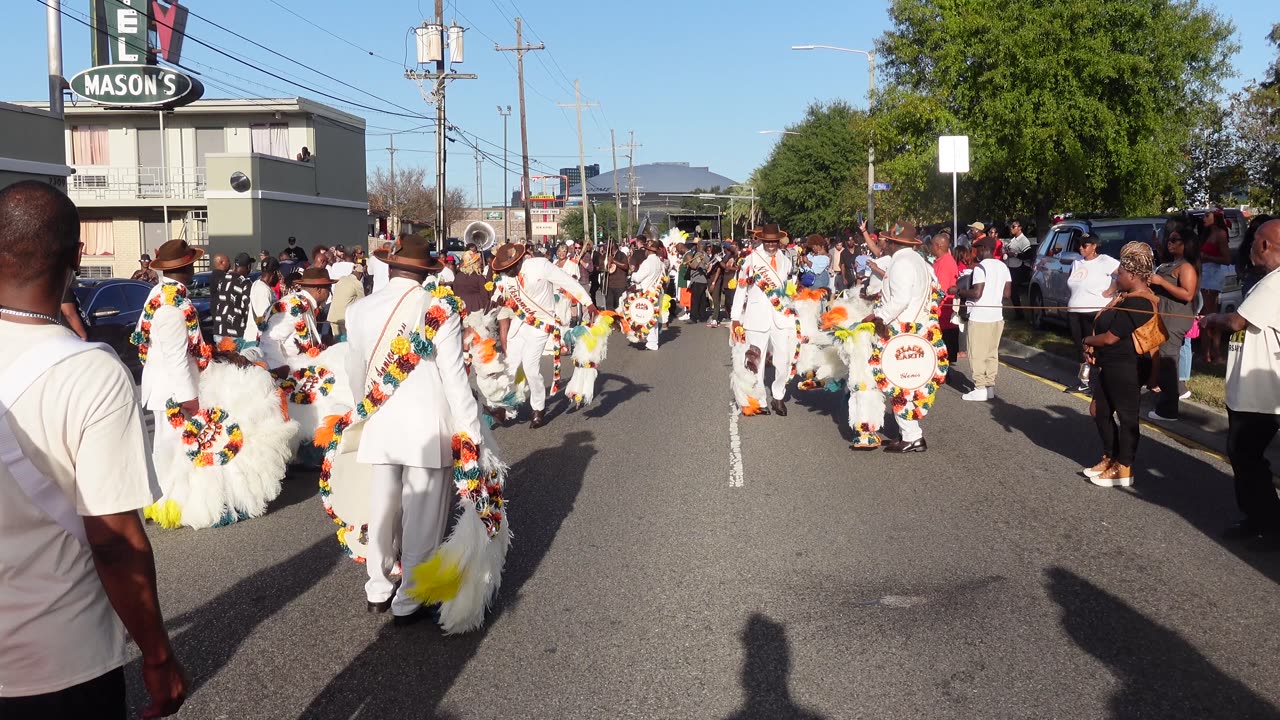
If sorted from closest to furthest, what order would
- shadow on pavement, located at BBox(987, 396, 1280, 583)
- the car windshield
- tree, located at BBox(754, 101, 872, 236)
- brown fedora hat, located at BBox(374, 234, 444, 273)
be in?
brown fedora hat, located at BBox(374, 234, 444, 273)
shadow on pavement, located at BBox(987, 396, 1280, 583)
the car windshield
tree, located at BBox(754, 101, 872, 236)

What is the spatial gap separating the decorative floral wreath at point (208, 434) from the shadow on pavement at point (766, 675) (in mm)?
4301

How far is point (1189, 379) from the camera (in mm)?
13617

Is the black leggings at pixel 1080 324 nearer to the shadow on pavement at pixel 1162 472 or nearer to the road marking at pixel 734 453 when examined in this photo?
the shadow on pavement at pixel 1162 472

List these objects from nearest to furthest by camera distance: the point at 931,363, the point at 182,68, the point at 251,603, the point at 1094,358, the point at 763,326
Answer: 1. the point at 251,603
2. the point at 1094,358
3. the point at 931,363
4. the point at 763,326
5. the point at 182,68

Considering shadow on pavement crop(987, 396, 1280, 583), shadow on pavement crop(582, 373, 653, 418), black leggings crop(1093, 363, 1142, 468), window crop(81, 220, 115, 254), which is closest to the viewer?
shadow on pavement crop(987, 396, 1280, 583)

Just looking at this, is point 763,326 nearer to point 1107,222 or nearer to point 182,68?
point 1107,222

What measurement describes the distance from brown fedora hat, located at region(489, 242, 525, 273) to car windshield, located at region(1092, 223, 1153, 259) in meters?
11.2

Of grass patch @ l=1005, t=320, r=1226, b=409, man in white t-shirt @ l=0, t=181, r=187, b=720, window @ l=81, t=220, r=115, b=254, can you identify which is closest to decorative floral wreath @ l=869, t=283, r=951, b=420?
grass patch @ l=1005, t=320, r=1226, b=409

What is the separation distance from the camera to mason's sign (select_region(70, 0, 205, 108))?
2738cm

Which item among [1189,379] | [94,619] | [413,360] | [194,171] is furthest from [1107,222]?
[194,171]

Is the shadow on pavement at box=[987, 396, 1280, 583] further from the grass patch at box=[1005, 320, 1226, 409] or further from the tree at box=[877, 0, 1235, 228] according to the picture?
the tree at box=[877, 0, 1235, 228]

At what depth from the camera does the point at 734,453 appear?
10383 millimetres

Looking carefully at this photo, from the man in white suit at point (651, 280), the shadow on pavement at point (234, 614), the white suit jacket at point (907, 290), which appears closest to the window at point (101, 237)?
the man in white suit at point (651, 280)

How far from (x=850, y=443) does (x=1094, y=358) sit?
2.64 m
